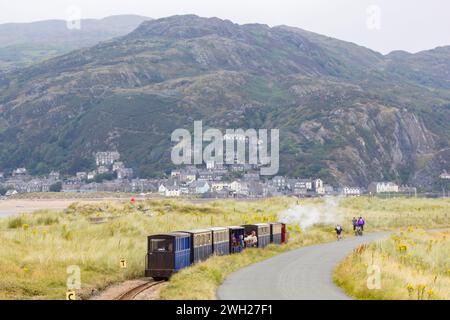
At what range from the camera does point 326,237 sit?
6700cm

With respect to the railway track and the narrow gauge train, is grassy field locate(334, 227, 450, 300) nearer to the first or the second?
the narrow gauge train

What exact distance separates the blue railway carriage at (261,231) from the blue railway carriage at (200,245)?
28.8ft

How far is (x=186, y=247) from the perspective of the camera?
1583 inches

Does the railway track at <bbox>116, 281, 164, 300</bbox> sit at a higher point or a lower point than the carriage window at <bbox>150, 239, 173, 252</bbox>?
lower

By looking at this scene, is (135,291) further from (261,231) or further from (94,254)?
(261,231)

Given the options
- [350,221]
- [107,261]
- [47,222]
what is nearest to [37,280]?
[107,261]

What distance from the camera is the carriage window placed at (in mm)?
38531

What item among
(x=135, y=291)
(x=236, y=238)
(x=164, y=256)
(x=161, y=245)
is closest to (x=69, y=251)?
(x=161, y=245)

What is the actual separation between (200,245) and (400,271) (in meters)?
11.9

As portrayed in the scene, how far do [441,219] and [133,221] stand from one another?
153ft

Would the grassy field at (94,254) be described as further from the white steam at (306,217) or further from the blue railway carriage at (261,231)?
the white steam at (306,217)

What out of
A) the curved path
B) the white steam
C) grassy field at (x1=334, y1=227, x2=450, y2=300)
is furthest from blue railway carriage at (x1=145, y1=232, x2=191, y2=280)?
the white steam

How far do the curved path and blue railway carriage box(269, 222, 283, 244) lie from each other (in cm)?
478
